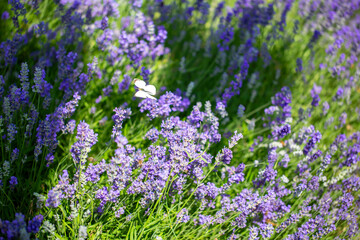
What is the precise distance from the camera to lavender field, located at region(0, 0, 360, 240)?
6.27 feet

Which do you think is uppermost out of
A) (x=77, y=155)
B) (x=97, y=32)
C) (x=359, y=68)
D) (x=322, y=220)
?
(x=359, y=68)

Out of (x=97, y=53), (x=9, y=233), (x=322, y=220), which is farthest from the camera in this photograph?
(x=97, y=53)

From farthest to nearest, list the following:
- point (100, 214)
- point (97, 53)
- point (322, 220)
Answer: point (97, 53)
point (322, 220)
point (100, 214)

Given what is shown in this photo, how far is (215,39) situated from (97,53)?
56.6 inches

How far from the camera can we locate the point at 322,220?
2.27 m

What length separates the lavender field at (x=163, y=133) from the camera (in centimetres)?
191

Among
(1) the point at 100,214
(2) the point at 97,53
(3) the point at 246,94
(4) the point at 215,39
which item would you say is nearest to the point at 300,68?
(3) the point at 246,94

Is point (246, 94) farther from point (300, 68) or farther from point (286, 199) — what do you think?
point (286, 199)

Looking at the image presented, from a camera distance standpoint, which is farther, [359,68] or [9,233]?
[359,68]

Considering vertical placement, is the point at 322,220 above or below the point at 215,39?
below

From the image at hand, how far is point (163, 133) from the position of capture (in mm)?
2113

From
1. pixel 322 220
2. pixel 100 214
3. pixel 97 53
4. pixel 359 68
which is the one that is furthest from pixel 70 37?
pixel 359 68

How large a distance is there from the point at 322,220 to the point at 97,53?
2.45 m

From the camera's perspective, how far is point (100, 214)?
1.97 m
